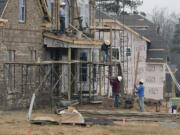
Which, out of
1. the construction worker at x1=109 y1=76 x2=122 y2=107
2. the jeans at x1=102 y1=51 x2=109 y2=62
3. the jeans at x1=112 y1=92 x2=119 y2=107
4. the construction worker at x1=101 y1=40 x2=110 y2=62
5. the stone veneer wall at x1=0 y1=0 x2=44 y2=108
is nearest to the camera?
the stone veneer wall at x1=0 y1=0 x2=44 y2=108

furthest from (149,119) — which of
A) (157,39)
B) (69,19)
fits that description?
(157,39)

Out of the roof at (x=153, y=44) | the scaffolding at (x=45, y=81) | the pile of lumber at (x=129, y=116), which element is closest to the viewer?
the pile of lumber at (x=129, y=116)

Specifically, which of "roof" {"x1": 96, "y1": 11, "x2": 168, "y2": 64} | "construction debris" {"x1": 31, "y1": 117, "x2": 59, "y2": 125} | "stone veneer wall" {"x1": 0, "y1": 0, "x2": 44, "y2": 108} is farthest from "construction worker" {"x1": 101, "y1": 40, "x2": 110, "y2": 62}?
"roof" {"x1": 96, "y1": 11, "x2": 168, "y2": 64}

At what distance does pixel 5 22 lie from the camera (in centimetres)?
2131

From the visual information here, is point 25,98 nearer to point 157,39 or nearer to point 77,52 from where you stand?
point 77,52

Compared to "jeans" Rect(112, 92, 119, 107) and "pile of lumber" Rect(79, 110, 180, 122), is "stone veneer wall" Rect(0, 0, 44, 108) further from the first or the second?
"jeans" Rect(112, 92, 119, 107)

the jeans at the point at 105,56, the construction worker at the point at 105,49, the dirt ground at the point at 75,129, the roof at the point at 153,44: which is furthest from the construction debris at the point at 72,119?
the roof at the point at 153,44

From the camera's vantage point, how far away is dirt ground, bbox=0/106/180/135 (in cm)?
1652

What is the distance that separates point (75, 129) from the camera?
1731 centimetres

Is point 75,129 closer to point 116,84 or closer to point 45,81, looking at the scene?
point 45,81

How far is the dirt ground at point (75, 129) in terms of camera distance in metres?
16.5

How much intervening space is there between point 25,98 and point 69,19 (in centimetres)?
819

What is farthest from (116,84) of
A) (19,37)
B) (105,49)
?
(19,37)

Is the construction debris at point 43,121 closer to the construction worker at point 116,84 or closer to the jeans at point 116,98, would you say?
the construction worker at point 116,84
